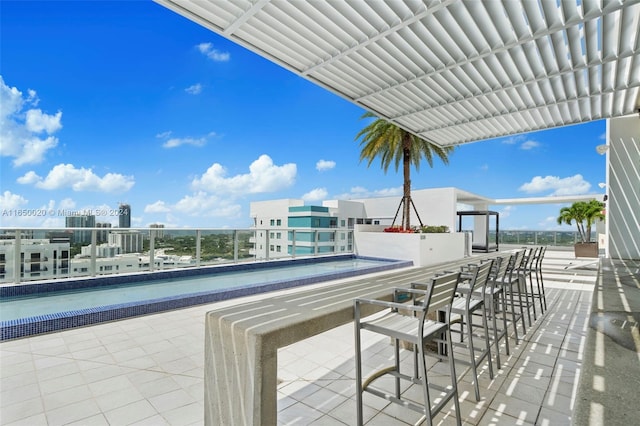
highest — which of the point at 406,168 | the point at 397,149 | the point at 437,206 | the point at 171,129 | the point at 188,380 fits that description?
the point at 171,129

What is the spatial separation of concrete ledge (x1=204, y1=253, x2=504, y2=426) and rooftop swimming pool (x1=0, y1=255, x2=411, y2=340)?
2.99m

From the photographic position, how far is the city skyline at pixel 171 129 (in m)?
20.2

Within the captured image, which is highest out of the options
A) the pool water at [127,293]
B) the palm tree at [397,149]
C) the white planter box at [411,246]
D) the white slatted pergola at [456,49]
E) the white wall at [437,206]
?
the palm tree at [397,149]

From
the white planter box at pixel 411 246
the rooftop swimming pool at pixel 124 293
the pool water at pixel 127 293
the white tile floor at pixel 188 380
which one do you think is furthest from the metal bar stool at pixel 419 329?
the white planter box at pixel 411 246

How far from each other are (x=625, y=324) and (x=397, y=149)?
37.5 feet

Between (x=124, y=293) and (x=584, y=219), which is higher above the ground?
(x=584, y=219)

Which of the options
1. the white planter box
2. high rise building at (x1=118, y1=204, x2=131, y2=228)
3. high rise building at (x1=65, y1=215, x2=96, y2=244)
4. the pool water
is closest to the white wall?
the white planter box

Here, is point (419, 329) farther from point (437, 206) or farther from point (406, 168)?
point (437, 206)

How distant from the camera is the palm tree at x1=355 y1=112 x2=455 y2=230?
39.9 ft

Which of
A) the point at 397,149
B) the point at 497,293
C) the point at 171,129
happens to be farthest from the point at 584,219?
the point at 171,129

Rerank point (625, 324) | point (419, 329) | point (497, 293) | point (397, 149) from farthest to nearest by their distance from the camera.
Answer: point (397, 149) < point (497, 293) < point (625, 324) < point (419, 329)

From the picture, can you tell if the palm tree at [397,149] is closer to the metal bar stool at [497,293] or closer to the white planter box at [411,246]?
the white planter box at [411,246]

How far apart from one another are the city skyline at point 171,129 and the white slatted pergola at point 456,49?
326 inches

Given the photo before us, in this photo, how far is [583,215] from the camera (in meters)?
13.7
